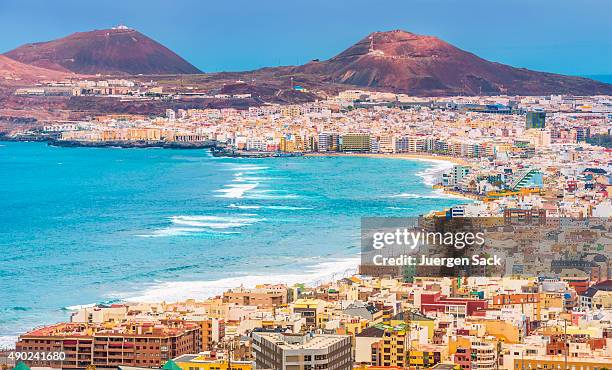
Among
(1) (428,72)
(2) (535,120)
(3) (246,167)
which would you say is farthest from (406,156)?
(1) (428,72)

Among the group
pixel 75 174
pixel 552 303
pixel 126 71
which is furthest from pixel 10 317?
pixel 126 71

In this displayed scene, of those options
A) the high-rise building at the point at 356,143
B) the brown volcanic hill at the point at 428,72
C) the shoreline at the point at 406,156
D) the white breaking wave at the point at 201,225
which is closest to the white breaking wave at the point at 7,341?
the white breaking wave at the point at 201,225

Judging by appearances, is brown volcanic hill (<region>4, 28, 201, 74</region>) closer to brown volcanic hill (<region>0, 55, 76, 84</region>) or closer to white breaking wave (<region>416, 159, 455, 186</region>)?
brown volcanic hill (<region>0, 55, 76, 84</region>)

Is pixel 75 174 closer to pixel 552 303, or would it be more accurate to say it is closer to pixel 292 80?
pixel 552 303

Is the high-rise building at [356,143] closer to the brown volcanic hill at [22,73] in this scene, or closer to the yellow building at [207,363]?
the brown volcanic hill at [22,73]

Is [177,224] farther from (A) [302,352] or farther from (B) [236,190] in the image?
(A) [302,352]

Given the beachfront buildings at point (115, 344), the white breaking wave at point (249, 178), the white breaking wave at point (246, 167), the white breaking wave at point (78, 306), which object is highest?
the beachfront buildings at point (115, 344)
